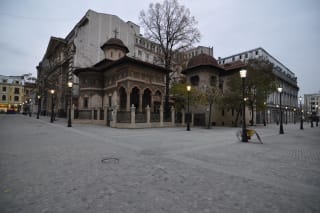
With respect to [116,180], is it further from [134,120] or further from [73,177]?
[134,120]

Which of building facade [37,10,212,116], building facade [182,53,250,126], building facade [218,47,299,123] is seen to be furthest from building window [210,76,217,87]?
building facade [218,47,299,123]

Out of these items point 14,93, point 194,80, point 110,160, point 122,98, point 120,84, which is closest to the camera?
point 110,160

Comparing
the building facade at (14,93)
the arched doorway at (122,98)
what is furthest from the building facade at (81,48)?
the building facade at (14,93)

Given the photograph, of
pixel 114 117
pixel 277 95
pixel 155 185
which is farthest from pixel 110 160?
pixel 277 95

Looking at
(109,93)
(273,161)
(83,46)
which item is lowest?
(273,161)

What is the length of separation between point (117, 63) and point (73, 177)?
74.7ft

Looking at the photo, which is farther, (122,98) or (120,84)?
(122,98)

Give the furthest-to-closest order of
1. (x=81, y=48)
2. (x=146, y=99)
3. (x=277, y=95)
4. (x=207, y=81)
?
1. (x=277, y=95)
2. (x=81, y=48)
3. (x=207, y=81)
4. (x=146, y=99)

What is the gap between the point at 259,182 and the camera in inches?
147

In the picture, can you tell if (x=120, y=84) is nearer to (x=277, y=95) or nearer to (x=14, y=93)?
(x=277, y=95)

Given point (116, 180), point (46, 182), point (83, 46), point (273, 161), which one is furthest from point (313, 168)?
point (83, 46)

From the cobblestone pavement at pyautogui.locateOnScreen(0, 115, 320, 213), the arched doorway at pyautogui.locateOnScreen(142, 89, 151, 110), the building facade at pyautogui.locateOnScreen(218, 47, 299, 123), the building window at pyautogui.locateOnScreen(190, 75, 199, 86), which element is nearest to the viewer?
the cobblestone pavement at pyautogui.locateOnScreen(0, 115, 320, 213)

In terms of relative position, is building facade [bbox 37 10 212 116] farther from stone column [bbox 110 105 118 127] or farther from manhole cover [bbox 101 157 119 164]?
manhole cover [bbox 101 157 119 164]

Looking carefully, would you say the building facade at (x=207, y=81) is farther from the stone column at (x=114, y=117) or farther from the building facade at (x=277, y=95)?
the building facade at (x=277, y=95)
